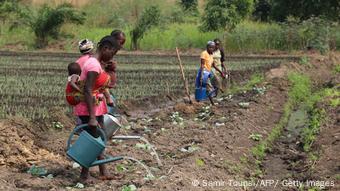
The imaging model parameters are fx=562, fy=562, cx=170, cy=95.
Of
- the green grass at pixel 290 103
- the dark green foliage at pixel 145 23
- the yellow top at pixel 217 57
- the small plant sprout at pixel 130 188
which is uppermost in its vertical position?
the small plant sprout at pixel 130 188

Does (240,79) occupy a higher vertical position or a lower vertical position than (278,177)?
lower

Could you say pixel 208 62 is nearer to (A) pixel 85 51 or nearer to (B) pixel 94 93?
(A) pixel 85 51

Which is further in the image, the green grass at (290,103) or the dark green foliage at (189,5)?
the dark green foliage at (189,5)

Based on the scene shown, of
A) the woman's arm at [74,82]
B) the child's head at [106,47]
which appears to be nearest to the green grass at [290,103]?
the child's head at [106,47]

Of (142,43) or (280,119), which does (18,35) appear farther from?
(280,119)

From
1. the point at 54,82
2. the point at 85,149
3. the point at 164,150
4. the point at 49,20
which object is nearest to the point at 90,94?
the point at 85,149

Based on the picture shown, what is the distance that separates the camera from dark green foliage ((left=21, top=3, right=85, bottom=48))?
31.7m

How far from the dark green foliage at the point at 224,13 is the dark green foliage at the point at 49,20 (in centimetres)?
748

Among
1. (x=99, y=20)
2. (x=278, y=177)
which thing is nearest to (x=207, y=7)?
(x=99, y=20)

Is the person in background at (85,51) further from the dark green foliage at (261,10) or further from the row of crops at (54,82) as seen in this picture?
the dark green foliage at (261,10)

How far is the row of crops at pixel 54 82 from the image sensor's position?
39.2ft

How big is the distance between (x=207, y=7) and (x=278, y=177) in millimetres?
24904

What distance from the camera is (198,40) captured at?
32156mm

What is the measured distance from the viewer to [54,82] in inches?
637
